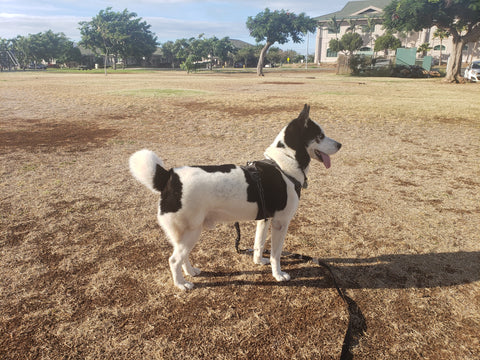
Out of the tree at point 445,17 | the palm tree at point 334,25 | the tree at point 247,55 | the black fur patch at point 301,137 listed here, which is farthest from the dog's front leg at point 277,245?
the palm tree at point 334,25

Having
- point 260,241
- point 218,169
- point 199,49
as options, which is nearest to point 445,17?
point 260,241

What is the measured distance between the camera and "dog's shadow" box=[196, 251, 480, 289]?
144 inches

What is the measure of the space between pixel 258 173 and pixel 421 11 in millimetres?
37525

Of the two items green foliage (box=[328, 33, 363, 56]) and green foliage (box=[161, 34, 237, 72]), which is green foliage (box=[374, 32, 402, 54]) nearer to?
green foliage (box=[328, 33, 363, 56])

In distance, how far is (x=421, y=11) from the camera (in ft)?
100

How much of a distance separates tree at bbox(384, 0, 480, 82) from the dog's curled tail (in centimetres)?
3698

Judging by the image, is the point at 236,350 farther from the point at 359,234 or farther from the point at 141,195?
the point at 141,195

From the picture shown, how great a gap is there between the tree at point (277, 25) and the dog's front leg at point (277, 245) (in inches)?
2046

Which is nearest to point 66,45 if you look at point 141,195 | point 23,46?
point 23,46

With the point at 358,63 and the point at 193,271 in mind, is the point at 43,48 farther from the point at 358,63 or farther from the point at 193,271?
the point at 193,271

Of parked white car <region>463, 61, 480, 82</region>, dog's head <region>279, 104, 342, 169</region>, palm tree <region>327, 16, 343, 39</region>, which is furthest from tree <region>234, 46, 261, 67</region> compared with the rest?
dog's head <region>279, 104, 342, 169</region>

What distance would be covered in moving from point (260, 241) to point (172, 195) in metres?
1.50

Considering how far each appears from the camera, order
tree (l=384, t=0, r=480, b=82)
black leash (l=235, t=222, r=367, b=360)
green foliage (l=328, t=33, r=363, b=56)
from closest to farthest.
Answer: black leash (l=235, t=222, r=367, b=360)
tree (l=384, t=0, r=480, b=82)
green foliage (l=328, t=33, r=363, b=56)

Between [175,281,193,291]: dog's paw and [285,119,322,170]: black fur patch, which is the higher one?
[285,119,322,170]: black fur patch
